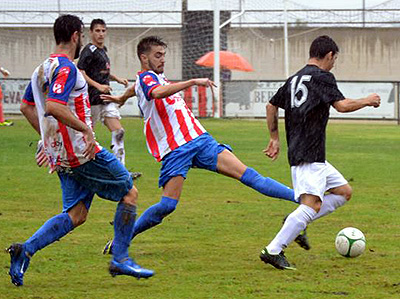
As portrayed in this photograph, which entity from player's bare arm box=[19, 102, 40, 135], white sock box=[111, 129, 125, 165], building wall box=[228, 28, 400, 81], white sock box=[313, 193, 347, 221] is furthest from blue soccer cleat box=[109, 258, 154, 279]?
building wall box=[228, 28, 400, 81]

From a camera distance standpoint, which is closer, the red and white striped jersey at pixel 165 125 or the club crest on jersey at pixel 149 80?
the club crest on jersey at pixel 149 80

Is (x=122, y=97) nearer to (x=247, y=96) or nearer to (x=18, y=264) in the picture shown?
(x=18, y=264)

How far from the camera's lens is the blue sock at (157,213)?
313 inches

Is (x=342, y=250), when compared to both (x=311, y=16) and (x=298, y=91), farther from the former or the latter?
(x=311, y=16)

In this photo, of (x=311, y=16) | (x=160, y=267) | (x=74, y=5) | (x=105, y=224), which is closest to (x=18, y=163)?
(x=105, y=224)

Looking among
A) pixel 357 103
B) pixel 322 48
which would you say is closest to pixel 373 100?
pixel 357 103

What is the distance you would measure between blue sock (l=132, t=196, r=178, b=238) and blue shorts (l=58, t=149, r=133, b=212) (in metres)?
1.03

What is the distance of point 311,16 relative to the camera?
44.9 meters

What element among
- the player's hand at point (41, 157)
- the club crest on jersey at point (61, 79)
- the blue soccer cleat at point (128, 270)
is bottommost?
the blue soccer cleat at point (128, 270)

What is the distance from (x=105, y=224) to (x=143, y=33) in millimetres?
33039

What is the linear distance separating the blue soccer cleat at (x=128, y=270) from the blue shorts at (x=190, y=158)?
1.33 m

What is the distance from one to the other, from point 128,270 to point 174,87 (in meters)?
1.45

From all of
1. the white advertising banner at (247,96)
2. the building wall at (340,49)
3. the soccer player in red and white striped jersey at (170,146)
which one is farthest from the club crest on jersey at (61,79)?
the building wall at (340,49)

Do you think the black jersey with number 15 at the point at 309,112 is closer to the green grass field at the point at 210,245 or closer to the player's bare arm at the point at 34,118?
the green grass field at the point at 210,245
